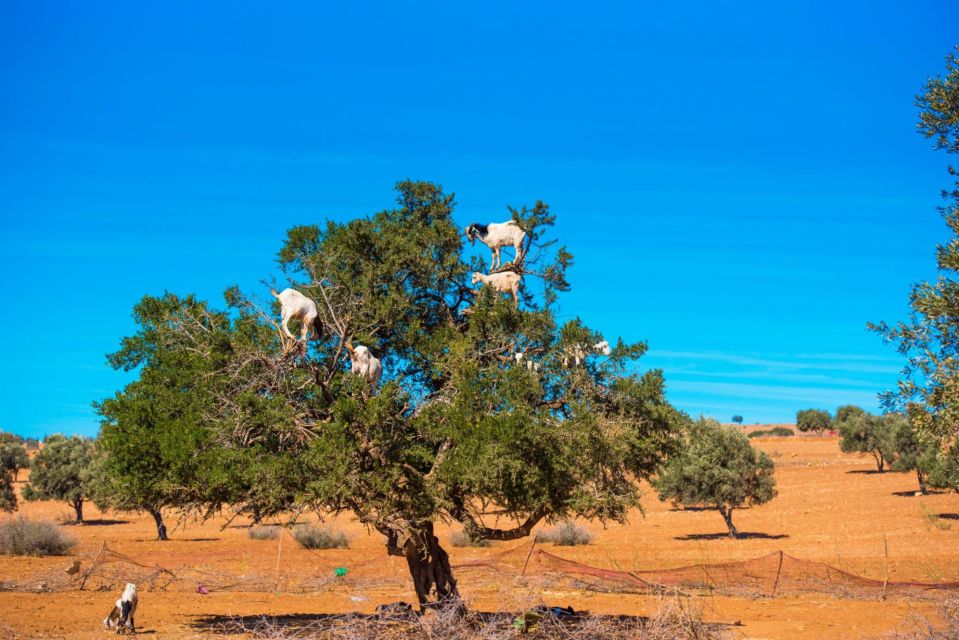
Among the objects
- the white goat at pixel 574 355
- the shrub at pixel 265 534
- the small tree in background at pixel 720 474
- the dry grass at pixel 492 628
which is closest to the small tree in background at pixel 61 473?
the shrub at pixel 265 534

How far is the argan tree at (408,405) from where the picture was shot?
1306 cm

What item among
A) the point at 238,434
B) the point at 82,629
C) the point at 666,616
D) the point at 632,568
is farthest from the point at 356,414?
the point at 632,568

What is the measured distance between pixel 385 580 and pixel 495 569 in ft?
11.6

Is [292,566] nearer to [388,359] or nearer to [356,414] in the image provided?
[388,359]

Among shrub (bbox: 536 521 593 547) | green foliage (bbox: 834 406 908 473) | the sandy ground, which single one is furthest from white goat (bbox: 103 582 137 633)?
green foliage (bbox: 834 406 908 473)

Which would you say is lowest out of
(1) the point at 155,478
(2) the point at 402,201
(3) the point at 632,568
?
(3) the point at 632,568

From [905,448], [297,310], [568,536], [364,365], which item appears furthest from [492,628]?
[905,448]

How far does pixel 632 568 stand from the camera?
29.7m

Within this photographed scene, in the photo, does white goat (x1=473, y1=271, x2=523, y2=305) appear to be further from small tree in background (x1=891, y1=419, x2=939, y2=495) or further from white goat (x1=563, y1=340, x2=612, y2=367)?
small tree in background (x1=891, y1=419, x2=939, y2=495)

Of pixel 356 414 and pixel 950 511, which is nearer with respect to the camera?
pixel 356 414

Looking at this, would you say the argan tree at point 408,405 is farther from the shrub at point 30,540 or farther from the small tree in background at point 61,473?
the small tree in background at point 61,473

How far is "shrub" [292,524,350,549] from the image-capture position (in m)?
37.1

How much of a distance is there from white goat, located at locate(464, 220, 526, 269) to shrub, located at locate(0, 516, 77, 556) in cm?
2489

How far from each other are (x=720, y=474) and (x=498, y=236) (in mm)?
26710
